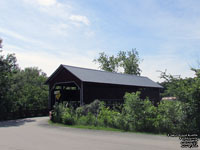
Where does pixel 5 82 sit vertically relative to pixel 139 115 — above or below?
above

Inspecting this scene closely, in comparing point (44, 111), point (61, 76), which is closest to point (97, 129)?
point (61, 76)

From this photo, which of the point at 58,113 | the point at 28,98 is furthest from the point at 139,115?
the point at 28,98

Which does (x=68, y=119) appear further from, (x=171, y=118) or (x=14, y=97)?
(x=14, y=97)

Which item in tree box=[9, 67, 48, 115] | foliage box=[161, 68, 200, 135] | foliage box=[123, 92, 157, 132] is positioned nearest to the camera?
foliage box=[161, 68, 200, 135]

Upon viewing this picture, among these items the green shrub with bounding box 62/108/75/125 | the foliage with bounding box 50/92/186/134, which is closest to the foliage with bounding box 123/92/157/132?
the foliage with bounding box 50/92/186/134

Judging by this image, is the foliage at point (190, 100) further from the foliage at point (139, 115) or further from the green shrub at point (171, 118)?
the foliage at point (139, 115)

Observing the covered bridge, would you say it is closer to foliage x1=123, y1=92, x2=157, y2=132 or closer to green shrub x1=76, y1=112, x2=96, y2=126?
green shrub x1=76, y1=112, x2=96, y2=126

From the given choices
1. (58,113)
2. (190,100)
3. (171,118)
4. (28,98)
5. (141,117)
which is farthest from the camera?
(28,98)

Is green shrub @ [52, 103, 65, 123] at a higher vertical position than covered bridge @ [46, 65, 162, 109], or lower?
lower

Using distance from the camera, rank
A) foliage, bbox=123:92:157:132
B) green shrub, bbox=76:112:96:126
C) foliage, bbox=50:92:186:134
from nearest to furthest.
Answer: foliage, bbox=50:92:186:134 < foliage, bbox=123:92:157:132 < green shrub, bbox=76:112:96:126

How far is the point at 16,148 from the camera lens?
8555mm

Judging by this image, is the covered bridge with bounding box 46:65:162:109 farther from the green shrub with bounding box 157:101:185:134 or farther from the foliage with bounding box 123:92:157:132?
the green shrub with bounding box 157:101:185:134

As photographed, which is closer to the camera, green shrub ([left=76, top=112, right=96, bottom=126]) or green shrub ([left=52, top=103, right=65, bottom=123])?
green shrub ([left=76, top=112, right=96, bottom=126])

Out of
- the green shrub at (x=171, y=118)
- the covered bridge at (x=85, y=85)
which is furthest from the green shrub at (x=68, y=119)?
the green shrub at (x=171, y=118)
